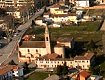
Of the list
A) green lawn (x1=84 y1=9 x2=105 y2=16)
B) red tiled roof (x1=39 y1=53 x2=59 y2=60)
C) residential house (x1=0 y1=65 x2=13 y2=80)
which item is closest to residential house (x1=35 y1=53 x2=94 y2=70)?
red tiled roof (x1=39 y1=53 x2=59 y2=60)

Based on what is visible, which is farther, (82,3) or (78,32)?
(82,3)

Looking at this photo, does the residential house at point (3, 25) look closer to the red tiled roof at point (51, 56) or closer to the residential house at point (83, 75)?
the red tiled roof at point (51, 56)

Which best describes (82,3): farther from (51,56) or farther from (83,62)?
(83,62)

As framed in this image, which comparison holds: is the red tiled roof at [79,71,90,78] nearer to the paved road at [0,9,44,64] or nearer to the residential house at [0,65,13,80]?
the residential house at [0,65,13,80]

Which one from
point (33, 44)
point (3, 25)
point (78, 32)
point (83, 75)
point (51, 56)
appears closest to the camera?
point (83, 75)

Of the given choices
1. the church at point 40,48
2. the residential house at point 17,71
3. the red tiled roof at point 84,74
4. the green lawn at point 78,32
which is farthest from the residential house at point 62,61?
the green lawn at point 78,32

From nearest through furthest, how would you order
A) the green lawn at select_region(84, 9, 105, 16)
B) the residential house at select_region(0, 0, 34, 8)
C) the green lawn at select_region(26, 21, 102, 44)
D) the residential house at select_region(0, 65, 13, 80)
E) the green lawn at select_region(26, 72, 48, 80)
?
the residential house at select_region(0, 65, 13, 80)
the green lawn at select_region(26, 72, 48, 80)
the green lawn at select_region(26, 21, 102, 44)
the green lawn at select_region(84, 9, 105, 16)
the residential house at select_region(0, 0, 34, 8)

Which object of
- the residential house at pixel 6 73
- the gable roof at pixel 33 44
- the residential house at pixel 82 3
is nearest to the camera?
the residential house at pixel 6 73

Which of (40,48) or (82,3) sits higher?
(82,3)

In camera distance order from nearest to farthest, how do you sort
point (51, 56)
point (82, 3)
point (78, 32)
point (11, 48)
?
point (51, 56) → point (11, 48) → point (78, 32) → point (82, 3)

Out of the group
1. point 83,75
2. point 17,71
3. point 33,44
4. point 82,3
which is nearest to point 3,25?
point 33,44
